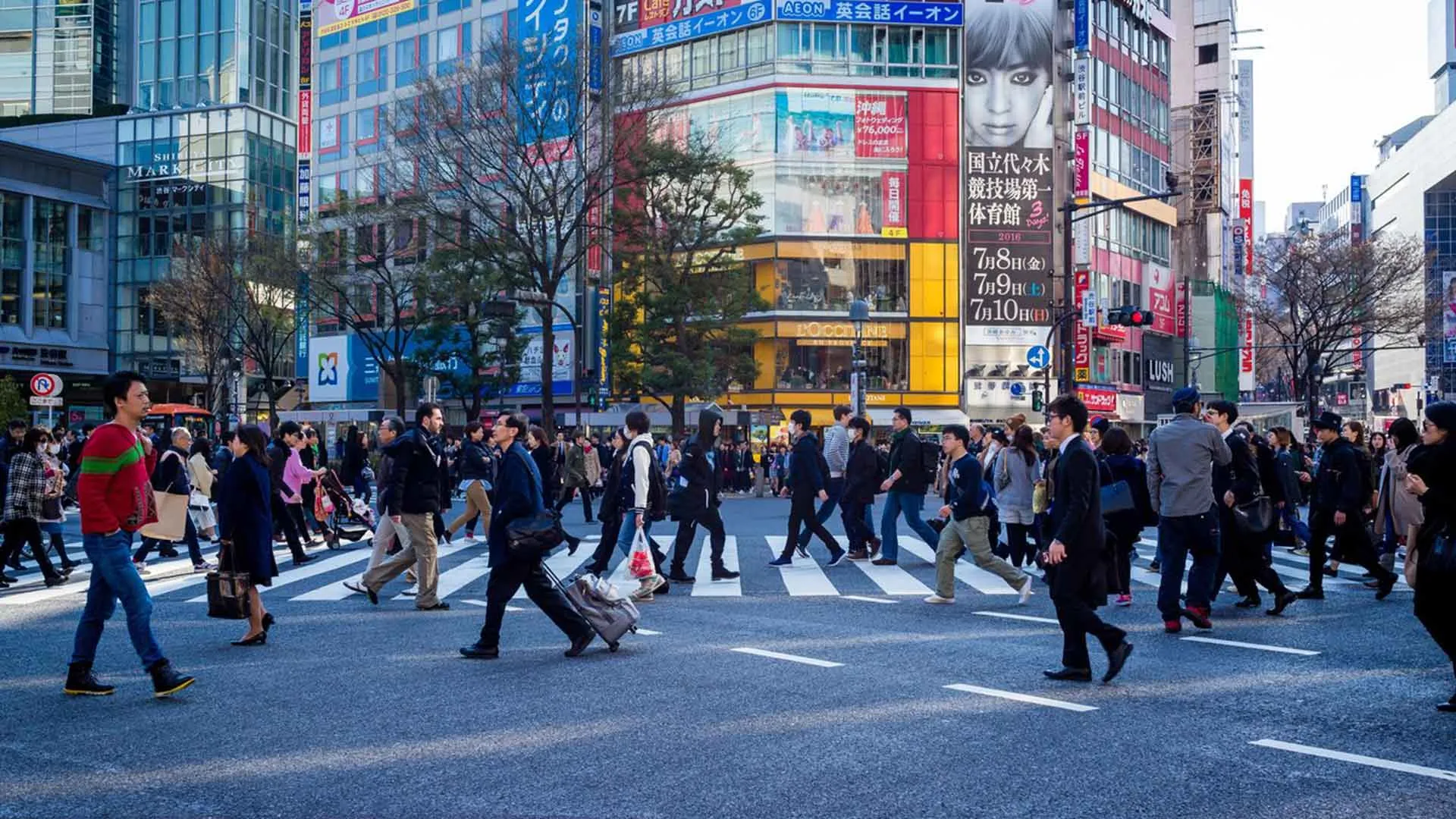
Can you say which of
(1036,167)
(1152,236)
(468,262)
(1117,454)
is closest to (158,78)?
(468,262)

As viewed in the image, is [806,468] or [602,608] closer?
[602,608]

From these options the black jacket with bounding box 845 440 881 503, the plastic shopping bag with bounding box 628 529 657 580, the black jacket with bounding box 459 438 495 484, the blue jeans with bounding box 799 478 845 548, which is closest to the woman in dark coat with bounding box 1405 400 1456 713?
the plastic shopping bag with bounding box 628 529 657 580

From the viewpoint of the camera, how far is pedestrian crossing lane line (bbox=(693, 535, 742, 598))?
12.3 metres

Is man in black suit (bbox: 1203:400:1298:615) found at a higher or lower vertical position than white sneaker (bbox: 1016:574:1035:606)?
higher

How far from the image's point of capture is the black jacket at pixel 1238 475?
10.4m

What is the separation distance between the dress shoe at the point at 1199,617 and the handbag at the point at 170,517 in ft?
25.2

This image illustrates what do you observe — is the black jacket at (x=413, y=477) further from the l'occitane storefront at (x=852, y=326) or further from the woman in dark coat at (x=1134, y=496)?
the l'occitane storefront at (x=852, y=326)

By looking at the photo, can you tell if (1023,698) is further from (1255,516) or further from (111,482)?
(111,482)

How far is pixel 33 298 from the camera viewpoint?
185 feet

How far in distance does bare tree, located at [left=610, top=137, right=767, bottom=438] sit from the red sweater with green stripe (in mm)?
31319

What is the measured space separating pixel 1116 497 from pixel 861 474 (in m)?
5.46

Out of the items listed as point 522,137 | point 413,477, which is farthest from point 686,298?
point 413,477

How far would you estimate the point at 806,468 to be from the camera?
48.0 ft

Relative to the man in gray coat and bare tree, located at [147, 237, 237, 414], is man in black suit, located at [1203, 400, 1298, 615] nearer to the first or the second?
Result: the man in gray coat
